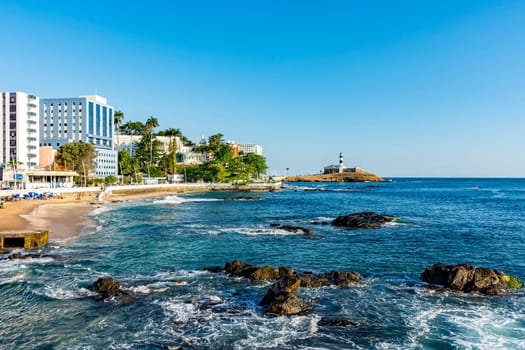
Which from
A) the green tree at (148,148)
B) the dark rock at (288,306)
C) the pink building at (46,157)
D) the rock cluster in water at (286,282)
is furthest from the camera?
the green tree at (148,148)

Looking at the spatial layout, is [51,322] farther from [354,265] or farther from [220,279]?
[354,265]

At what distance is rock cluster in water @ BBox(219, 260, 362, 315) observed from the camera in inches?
622

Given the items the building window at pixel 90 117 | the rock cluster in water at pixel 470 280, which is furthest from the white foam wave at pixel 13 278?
the building window at pixel 90 117

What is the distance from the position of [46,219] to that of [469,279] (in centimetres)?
4100

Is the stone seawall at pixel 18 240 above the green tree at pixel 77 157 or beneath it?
→ beneath

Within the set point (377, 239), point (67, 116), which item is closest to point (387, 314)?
point (377, 239)

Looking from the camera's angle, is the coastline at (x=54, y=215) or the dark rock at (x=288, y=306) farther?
the coastline at (x=54, y=215)

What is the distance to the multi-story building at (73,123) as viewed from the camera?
137375 mm

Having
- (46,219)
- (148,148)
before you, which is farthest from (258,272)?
(148,148)

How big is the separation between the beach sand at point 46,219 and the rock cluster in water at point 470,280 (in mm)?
29251

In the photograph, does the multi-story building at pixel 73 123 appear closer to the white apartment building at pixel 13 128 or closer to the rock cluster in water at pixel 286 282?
the white apartment building at pixel 13 128

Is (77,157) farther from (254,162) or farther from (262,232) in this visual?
(262,232)

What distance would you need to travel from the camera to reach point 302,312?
15695 millimetres

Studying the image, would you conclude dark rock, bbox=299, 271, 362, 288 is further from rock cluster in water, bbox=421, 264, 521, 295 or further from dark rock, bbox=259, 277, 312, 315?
rock cluster in water, bbox=421, 264, 521, 295
